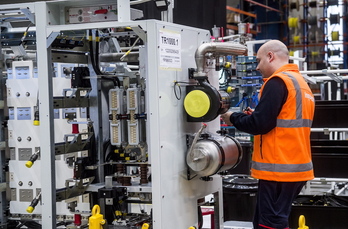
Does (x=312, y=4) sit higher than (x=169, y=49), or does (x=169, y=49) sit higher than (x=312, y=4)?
(x=312, y=4)

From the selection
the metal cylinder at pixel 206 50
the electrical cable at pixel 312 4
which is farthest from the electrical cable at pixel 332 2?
the metal cylinder at pixel 206 50

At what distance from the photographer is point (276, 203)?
12.9 ft

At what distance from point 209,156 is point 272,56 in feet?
2.90

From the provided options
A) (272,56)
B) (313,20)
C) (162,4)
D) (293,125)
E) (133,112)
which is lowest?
(293,125)

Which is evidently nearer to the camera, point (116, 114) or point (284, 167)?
point (284, 167)

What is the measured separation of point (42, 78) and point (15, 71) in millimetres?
1165

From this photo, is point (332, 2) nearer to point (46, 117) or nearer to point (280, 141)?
point (280, 141)

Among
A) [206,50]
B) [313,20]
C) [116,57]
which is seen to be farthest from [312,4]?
[206,50]

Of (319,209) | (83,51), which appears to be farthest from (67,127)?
(319,209)

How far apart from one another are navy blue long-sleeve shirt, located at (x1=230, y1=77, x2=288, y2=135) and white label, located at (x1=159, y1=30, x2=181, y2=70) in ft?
2.23

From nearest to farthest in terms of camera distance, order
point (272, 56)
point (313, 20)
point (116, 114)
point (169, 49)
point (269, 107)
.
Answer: point (269, 107) < point (169, 49) < point (272, 56) < point (116, 114) < point (313, 20)

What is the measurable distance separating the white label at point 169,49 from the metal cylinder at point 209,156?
23.7 inches

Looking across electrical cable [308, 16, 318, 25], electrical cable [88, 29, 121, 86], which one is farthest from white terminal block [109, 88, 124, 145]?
electrical cable [308, 16, 318, 25]

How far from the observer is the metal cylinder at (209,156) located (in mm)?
3992
